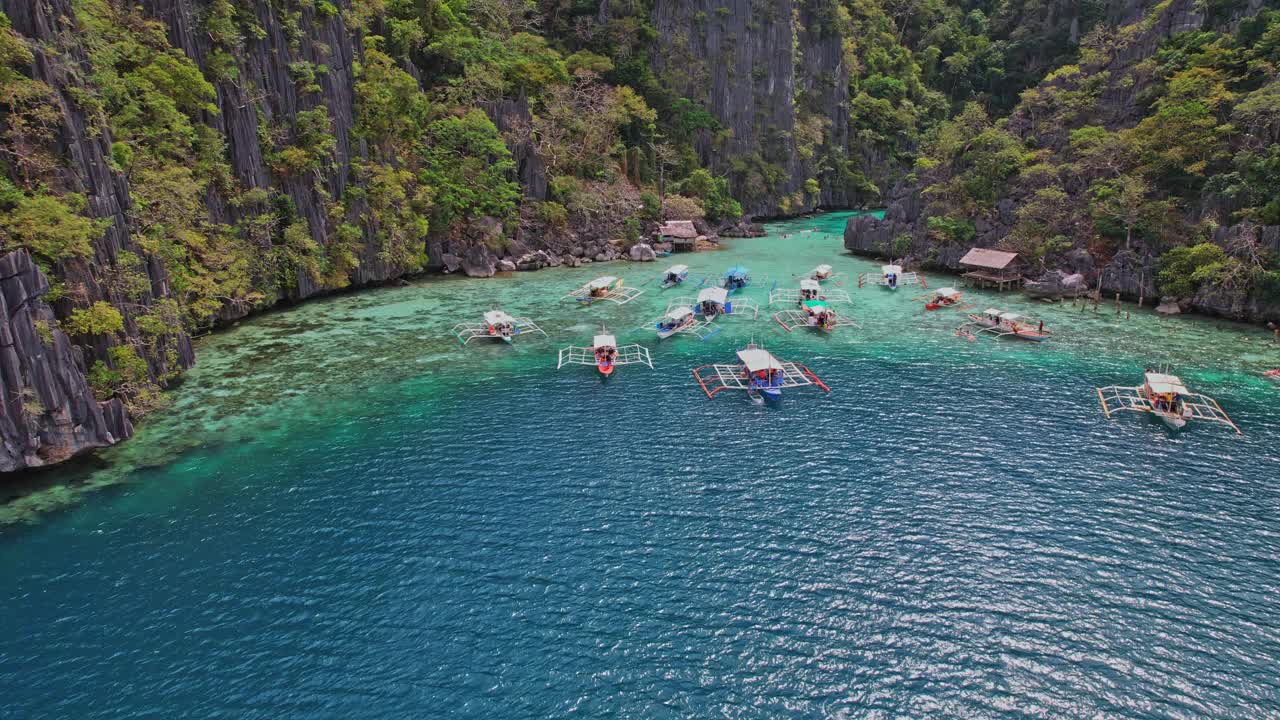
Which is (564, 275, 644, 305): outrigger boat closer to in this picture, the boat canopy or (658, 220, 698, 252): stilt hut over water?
the boat canopy

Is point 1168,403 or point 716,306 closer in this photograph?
point 1168,403

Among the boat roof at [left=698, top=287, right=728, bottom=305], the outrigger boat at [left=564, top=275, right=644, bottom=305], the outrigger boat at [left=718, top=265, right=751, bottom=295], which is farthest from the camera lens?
the outrigger boat at [left=718, top=265, right=751, bottom=295]

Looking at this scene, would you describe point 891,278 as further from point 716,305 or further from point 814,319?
point 716,305

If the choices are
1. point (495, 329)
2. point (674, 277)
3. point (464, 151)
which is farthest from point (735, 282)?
point (464, 151)

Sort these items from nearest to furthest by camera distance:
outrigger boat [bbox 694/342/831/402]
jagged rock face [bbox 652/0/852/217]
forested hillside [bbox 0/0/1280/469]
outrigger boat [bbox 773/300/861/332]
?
forested hillside [bbox 0/0/1280/469]
outrigger boat [bbox 694/342/831/402]
outrigger boat [bbox 773/300/861/332]
jagged rock face [bbox 652/0/852/217]

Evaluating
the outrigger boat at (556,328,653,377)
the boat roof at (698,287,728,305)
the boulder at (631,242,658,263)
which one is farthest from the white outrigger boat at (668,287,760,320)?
the boulder at (631,242,658,263)
